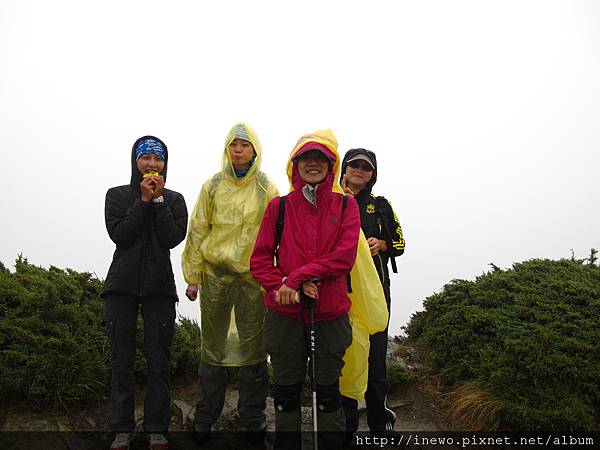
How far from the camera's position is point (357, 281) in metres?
3.63

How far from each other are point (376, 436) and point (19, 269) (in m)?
4.90

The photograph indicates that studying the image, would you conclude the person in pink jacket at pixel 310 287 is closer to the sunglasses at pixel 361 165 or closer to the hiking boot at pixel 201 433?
Result: the sunglasses at pixel 361 165

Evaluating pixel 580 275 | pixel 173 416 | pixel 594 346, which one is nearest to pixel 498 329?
pixel 594 346

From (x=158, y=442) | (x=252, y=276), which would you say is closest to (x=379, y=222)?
(x=252, y=276)

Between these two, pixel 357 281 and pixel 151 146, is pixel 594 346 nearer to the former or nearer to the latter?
pixel 357 281

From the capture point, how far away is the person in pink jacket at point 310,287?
Answer: 3.09 meters

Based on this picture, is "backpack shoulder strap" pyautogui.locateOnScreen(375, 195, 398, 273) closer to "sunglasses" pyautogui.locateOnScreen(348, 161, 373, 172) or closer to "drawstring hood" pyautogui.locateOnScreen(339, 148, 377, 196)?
"drawstring hood" pyautogui.locateOnScreen(339, 148, 377, 196)

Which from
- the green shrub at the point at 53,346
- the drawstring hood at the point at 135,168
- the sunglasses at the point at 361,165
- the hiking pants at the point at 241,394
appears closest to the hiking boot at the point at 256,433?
the hiking pants at the point at 241,394

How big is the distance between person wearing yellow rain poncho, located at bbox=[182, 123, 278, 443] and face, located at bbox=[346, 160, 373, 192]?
2.80 feet

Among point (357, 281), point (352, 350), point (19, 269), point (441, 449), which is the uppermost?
point (19, 269)

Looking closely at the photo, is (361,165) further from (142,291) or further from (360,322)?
(142,291)

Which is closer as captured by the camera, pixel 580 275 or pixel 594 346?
pixel 594 346

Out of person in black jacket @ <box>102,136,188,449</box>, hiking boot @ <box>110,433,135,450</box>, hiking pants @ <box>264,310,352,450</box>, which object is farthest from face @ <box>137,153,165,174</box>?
hiking boot @ <box>110,433,135,450</box>

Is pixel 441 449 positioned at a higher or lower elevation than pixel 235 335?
lower
